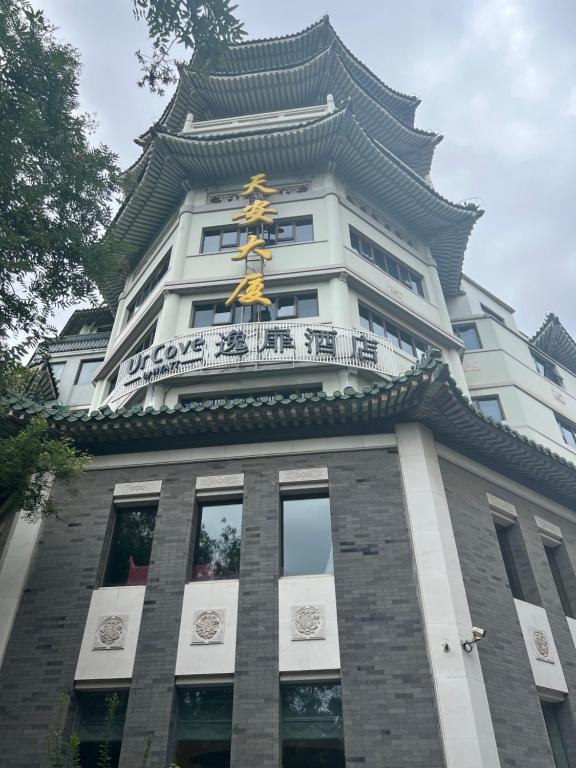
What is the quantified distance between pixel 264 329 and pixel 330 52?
1148 centimetres

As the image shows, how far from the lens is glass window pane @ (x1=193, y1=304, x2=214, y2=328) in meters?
15.6

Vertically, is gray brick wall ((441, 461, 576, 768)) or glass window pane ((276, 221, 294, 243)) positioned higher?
glass window pane ((276, 221, 294, 243))

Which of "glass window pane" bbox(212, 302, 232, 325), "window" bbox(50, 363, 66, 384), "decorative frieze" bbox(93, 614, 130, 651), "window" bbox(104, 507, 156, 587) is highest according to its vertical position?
"window" bbox(50, 363, 66, 384)

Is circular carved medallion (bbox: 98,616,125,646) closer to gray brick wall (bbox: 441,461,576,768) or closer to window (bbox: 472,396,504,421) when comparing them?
gray brick wall (bbox: 441,461,576,768)

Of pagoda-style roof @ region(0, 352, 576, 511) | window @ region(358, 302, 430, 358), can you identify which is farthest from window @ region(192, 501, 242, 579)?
window @ region(358, 302, 430, 358)

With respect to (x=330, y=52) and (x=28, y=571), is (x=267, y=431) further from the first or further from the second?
(x=330, y=52)

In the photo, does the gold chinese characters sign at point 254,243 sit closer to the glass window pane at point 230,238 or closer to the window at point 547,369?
the glass window pane at point 230,238

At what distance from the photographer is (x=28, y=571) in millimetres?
9398

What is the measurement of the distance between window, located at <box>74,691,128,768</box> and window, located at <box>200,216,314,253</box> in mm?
11647

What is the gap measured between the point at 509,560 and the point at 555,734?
2622 mm

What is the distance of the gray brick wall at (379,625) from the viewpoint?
748 cm

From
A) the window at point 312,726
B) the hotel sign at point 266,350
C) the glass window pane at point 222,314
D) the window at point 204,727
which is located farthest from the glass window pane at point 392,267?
the window at point 204,727

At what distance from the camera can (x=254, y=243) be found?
16.2 metres

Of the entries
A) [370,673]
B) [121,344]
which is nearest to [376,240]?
[121,344]
